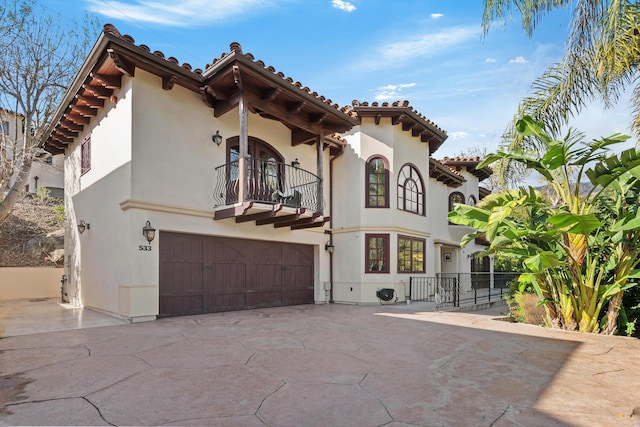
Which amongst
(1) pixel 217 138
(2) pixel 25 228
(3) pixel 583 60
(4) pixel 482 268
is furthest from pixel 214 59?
(4) pixel 482 268

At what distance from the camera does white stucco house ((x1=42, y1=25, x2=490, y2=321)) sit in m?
8.86

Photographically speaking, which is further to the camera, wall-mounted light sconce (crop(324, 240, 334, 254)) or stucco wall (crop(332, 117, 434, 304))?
wall-mounted light sconce (crop(324, 240, 334, 254))

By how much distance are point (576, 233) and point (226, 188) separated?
8130mm

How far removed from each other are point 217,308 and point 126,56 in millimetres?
6560

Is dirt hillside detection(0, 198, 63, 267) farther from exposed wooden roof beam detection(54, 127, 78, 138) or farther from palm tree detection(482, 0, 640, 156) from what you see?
palm tree detection(482, 0, 640, 156)

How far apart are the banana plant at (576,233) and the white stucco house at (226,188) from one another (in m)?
5.31

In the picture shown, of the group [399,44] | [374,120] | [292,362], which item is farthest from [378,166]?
[292,362]

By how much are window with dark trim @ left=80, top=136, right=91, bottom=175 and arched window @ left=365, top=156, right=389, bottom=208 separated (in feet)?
30.0

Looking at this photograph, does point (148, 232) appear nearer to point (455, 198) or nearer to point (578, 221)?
point (578, 221)

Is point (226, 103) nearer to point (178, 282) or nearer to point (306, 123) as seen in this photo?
point (306, 123)

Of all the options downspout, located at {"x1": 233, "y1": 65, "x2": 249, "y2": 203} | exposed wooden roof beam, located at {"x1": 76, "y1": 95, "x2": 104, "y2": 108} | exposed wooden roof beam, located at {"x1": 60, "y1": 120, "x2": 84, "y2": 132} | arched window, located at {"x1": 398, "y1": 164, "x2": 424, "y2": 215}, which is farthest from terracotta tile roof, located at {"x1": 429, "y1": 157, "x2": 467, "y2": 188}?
exposed wooden roof beam, located at {"x1": 60, "y1": 120, "x2": 84, "y2": 132}

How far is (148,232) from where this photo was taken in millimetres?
8680

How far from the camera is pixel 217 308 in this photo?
33.5 ft

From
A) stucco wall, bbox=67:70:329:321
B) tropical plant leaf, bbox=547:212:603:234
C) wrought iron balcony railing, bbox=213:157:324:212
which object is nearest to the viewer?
tropical plant leaf, bbox=547:212:603:234
